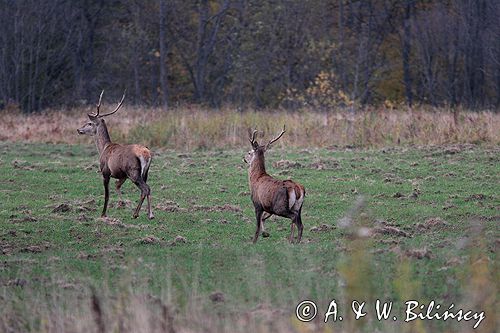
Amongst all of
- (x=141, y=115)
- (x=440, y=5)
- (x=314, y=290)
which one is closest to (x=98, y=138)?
(x=314, y=290)

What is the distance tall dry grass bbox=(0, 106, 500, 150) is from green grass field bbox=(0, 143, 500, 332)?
134 centimetres

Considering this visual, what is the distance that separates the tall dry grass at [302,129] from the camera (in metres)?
20.8

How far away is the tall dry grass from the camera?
2081cm

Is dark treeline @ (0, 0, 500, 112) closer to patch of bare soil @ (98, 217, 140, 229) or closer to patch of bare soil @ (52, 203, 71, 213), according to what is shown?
patch of bare soil @ (52, 203, 71, 213)

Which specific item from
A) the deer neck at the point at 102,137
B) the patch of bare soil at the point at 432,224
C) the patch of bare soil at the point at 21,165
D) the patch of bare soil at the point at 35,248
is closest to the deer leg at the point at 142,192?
the deer neck at the point at 102,137

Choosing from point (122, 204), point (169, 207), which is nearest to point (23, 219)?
point (122, 204)

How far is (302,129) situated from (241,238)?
11.0 m

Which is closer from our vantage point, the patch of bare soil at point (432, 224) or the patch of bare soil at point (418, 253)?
the patch of bare soil at point (418, 253)

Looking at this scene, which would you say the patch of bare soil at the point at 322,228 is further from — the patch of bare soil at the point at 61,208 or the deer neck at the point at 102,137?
the deer neck at the point at 102,137

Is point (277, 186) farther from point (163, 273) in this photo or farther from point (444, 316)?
point (444, 316)

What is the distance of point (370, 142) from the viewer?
21219mm

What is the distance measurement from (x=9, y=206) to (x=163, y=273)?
5849mm

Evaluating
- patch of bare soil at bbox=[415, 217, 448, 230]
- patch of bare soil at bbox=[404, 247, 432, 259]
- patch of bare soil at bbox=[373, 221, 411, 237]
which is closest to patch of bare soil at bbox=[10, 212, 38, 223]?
patch of bare soil at bbox=[373, 221, 411, 237]

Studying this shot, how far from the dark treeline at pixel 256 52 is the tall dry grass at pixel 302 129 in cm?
1034
